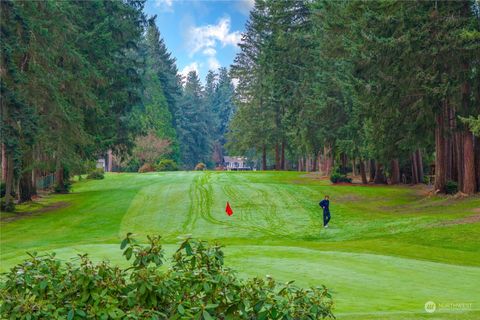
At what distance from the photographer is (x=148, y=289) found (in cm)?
484

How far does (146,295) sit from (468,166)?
31341 millimetres

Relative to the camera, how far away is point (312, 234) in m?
25.2

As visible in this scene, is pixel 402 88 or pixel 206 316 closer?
pixel 206 316

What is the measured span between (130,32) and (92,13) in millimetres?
4011

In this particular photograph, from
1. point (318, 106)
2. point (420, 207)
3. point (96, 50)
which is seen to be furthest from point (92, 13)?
point (420, 207)

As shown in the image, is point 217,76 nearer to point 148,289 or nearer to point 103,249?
point 103,249

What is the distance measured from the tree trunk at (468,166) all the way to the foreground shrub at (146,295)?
3029cm

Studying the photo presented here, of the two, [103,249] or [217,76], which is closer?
[103,249]

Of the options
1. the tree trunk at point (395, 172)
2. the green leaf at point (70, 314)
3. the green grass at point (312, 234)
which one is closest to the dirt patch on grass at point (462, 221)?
the green grass at point (312, 234)

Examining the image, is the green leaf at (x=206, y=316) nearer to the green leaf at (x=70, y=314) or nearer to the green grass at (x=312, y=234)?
the green leaf at (x=70, y=314)
